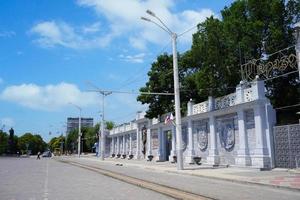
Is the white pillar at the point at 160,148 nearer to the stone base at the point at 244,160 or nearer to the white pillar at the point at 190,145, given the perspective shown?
the white pillar at the point at 190,145

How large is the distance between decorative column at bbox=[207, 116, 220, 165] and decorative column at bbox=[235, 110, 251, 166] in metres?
3.26

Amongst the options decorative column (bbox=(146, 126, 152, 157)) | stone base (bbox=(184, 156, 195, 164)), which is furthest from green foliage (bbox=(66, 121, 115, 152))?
stone base (bbox=(184, 156, 195, 164))

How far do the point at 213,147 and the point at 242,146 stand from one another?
4.54 meters

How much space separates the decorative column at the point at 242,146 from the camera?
28.1 metres

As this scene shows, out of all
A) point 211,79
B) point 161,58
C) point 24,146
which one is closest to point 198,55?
point 211,79

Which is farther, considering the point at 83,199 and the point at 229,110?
the point at 229,110

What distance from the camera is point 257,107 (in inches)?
1064

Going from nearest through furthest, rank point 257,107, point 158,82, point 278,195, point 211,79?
point 278,195, point 257,107, point 211,79, point 158,82

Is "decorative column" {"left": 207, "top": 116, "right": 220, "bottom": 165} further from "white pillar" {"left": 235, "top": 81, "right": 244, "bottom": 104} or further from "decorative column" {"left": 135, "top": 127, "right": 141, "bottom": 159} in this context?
"decorative column" {"left": 135, "top": 127, "right": 141, "bottom": 159}

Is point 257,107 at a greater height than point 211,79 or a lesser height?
lesser

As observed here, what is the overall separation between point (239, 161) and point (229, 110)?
4061mm

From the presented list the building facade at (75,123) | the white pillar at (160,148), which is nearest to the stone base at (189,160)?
the white pillar at (160,148)

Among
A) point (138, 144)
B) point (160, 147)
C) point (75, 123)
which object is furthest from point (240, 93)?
point (75, 123)

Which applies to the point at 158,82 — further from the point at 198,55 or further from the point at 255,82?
the point at 255,82
